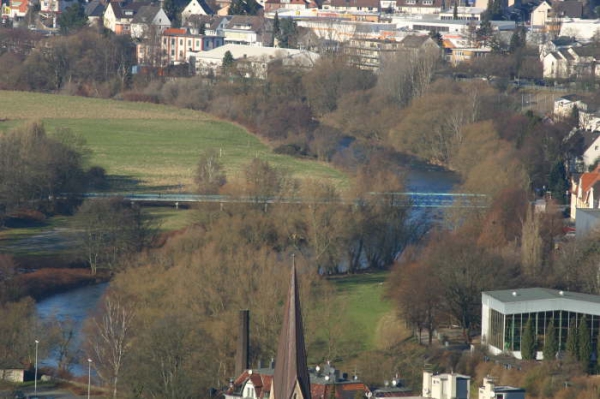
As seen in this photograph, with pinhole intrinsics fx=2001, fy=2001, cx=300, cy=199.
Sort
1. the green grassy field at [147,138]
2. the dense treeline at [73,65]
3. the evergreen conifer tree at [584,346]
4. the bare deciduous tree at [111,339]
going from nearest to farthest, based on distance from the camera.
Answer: the bare deciduous tree at [111,339], the evergreen conifer tree at [584,346], the green grassy field at [147,138], the dense treeline at [73,65]

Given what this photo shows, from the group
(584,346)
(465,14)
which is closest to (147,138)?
(584,346)

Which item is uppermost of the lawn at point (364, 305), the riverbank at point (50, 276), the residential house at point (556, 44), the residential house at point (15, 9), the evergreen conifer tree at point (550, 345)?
the evergreen conifer tree at point (550, 345)

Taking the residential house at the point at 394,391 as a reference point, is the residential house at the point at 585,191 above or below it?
below

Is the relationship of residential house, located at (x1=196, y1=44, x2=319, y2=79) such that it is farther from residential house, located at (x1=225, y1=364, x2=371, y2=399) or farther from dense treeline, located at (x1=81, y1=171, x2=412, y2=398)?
residential house, located at (x1=225, y1=364, x2=371, y2=399)

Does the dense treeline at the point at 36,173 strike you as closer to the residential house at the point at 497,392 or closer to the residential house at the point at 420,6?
the residential house at the point at 497,392

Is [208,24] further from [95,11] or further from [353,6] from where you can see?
[353,6]

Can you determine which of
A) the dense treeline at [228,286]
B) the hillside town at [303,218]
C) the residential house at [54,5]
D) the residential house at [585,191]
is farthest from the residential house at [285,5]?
the dense treeline at [228,286]

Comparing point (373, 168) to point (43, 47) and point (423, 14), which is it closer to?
point (43, 47)
